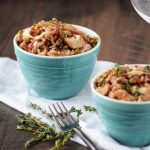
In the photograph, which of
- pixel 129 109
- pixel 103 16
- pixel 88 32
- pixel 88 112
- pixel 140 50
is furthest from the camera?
pixel 103 16

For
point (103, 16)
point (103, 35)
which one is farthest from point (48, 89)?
point (103, 16)

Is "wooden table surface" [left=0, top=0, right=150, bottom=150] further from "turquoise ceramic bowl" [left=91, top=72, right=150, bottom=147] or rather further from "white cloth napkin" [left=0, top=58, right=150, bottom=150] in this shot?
"turquoise ceramic bowl" [left=91, top=72, right=150, bottom=147]

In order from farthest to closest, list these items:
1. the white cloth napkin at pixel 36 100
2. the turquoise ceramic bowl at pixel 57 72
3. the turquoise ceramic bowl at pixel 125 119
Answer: the turquoise ceramic bowl at pixel 57 72, the white cloth napkin at pixel 36 100, the turquoise ceramic bowl at pixel 125 119

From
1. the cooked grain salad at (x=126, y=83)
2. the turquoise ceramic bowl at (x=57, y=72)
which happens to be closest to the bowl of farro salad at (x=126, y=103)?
the cooked grain salad at (x=126, y=83)

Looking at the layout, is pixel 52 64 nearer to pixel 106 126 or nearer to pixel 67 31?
pixel 67 31

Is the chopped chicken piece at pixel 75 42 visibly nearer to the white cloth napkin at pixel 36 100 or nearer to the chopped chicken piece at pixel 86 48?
the chopped chicken piece at pixel 86 48

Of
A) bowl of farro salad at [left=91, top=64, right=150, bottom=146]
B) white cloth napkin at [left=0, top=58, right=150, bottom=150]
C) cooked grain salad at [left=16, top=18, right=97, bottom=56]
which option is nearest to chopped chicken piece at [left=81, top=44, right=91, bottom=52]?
cooked grain salad at [left=16, top=18, right=97, bottom=56]

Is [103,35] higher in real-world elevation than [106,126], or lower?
lower
